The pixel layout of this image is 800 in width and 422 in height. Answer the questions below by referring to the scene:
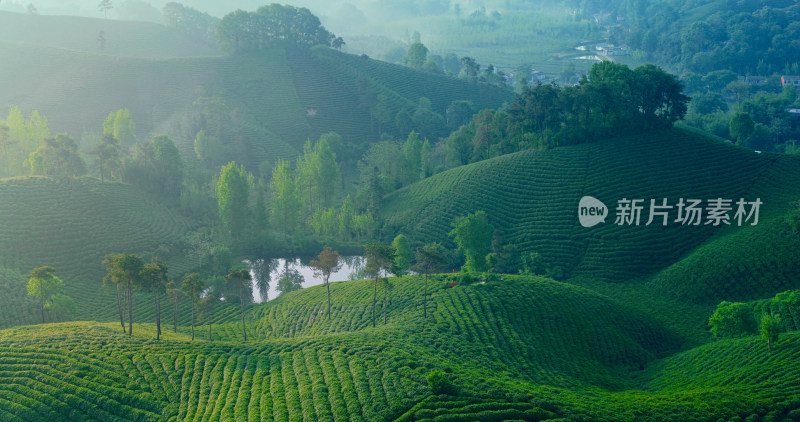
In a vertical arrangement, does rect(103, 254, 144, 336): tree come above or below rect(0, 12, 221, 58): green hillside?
below

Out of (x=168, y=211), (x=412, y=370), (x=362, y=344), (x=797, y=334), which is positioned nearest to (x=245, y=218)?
(x=168, y=211)

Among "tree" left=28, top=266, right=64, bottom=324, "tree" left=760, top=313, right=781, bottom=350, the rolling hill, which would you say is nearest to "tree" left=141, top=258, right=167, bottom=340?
"tree" left=28, top=266, right=64, bottom=324

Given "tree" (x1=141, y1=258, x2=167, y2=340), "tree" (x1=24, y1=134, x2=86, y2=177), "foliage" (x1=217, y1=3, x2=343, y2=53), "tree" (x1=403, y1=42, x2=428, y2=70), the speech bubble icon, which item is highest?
"foliage" (x1=217, y1=3, x2=343, y2=53)

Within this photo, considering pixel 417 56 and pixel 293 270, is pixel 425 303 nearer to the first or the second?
pixel 293 270

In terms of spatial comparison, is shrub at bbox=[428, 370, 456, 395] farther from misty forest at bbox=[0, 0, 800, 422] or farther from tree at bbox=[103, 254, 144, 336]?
tree at bbox=[103, 254, 144, 336]

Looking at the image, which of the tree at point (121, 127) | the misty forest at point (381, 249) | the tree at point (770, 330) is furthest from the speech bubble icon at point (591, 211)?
the tree at point (121, 127)

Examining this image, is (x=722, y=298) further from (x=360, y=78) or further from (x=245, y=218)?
(x=360, y=78)

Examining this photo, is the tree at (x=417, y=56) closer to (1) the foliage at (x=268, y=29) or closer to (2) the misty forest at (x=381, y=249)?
(1) the foliage at (x=268, y=29)
